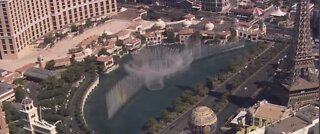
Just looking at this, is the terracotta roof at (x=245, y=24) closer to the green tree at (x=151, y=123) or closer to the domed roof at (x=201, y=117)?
the green tree at (x=151, y=123)

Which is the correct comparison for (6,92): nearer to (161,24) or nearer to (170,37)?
(170,37)

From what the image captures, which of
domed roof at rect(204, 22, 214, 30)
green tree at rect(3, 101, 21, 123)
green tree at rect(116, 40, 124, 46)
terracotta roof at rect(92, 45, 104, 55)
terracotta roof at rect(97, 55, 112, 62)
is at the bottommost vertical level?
green tree at rect(3, 101, 21, 123)

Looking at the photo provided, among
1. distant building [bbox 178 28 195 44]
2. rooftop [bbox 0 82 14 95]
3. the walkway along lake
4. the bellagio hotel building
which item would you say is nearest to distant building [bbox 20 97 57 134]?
the walkway along lake

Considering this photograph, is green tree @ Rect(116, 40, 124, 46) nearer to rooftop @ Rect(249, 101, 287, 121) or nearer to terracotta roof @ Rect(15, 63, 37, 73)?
terracotta roof @ Rect(15, 63, 37, 73)

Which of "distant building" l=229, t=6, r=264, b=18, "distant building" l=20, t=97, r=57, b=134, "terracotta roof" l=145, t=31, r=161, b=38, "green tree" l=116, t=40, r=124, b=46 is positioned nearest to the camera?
"distant building" l=20, t=97, r=57, b=134

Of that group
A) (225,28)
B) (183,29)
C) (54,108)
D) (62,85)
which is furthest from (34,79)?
(225,28)

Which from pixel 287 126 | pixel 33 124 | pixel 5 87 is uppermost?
pixel 287 126

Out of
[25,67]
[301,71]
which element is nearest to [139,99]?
[25,67]

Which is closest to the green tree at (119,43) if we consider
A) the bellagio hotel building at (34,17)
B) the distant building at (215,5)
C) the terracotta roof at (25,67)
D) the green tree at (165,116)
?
the terracotta roof at (25,67)
